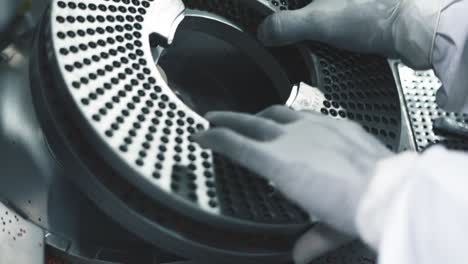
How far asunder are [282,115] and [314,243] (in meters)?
0.21

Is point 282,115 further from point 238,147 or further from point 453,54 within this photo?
point 453,54

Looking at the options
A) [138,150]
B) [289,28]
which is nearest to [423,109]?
[289,28]

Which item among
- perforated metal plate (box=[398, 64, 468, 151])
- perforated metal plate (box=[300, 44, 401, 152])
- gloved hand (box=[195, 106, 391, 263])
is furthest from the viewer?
perforated metal plate (box=[398, 64, 468, 151])

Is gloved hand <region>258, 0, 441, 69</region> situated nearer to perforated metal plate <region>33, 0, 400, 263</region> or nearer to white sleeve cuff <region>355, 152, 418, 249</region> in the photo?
perforated metal plate <region>33, 0, 400, 263</region>

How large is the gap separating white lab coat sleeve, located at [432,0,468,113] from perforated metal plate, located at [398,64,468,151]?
0.26ft

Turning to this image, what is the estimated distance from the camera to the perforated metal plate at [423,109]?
112cm

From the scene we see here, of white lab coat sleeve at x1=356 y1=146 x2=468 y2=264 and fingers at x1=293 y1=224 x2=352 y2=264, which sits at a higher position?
white lab coat sleeve at x1=356 y1=146 x2=468 y2=264

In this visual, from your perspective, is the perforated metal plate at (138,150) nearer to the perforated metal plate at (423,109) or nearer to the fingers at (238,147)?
the fingers at (238,147)

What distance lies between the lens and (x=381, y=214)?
0.71 meters

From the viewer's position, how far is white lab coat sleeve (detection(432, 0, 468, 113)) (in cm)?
101

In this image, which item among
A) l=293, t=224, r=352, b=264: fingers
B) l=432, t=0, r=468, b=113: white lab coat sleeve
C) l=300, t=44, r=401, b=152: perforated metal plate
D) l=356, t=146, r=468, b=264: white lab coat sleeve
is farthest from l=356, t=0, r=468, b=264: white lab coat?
l=432, t=0, r=468, b=113: white lab coat sleeve

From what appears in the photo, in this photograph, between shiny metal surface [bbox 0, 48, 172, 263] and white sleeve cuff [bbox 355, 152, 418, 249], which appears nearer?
white sleeve cuff [bbox 355, 152, 418, 249]

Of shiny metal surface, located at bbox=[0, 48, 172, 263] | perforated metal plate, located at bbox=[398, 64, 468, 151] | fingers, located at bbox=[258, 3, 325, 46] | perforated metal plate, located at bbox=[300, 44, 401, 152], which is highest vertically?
fingers, located at bbox=[258, 3, 325, 46]

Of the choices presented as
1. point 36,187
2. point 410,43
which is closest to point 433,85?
point 410,43
